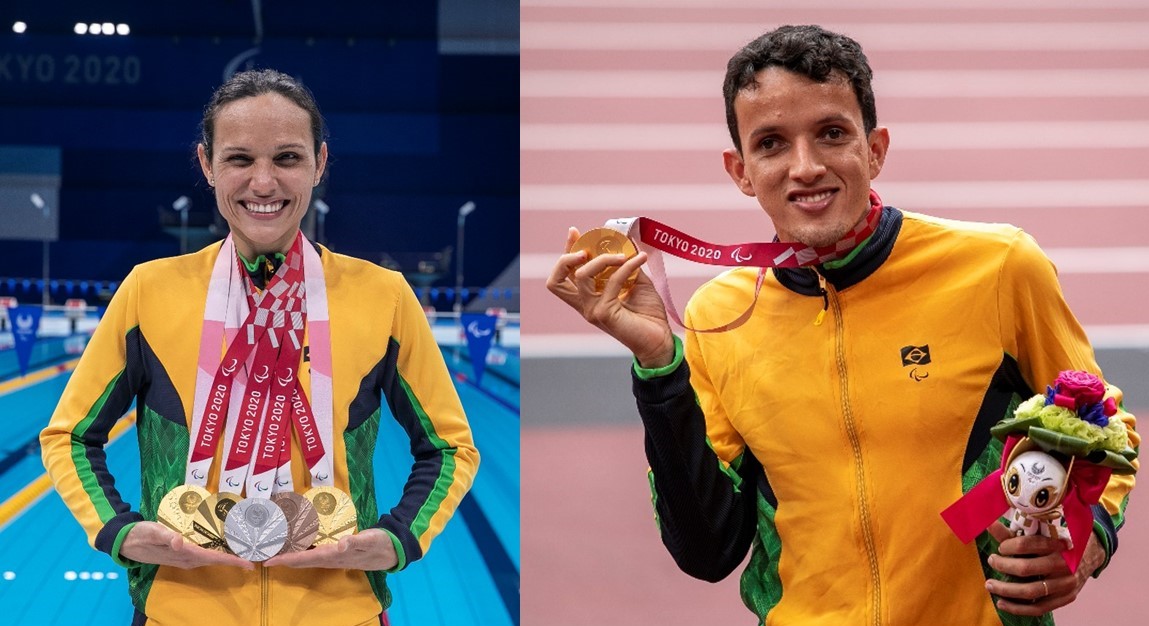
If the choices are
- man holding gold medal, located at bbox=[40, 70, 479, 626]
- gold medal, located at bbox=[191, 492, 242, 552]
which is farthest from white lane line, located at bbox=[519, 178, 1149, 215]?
gold medal, located at bbox=[191, 492, 242, 552]

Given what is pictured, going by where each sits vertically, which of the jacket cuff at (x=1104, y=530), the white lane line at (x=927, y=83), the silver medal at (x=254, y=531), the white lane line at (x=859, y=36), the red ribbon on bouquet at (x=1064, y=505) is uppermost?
the white lane line at (x=859, y=36)

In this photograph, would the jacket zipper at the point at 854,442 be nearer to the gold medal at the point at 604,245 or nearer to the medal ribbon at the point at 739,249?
the medal ribbon at the point at 739,249

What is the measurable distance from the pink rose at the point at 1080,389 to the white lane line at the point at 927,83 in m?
2.11

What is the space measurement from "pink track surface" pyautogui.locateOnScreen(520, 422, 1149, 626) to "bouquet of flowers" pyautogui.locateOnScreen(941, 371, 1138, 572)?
194 cm

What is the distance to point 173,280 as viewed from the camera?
2152 mm

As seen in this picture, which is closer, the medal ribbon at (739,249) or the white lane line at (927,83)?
the medal ribbon at (739,249)

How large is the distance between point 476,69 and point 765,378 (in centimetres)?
179

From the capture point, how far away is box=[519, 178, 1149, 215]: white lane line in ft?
11.4

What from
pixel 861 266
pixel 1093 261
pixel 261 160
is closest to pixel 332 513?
pixel 261 160

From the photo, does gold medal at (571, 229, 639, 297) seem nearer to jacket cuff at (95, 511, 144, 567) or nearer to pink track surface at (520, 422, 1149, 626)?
jacket cuff at (95, 511, 144, 567)

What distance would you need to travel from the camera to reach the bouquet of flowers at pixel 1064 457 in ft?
4.90

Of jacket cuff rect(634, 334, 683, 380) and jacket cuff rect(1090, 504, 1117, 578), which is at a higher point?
jacket cuff rect(634, 334, 683, 380)

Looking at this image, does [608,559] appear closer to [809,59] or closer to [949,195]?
[949,195]

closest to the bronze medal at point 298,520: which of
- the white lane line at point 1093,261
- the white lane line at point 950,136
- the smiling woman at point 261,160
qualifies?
the smiling woman at point 261,160
